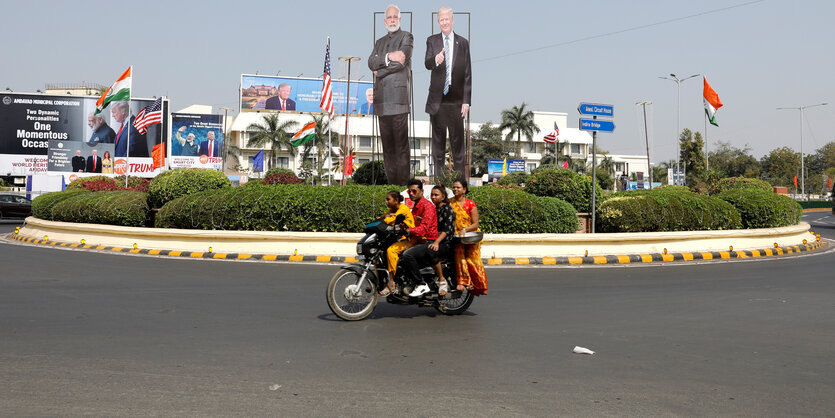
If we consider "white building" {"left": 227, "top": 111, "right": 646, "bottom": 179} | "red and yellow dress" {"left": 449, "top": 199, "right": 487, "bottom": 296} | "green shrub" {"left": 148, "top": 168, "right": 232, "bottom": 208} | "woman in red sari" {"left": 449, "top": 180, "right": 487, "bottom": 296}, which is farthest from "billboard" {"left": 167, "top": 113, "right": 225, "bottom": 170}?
"red and yellow dress" {"left": 449, "top": 199, "right": 487, "bottom": 296}

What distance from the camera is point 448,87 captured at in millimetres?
24312

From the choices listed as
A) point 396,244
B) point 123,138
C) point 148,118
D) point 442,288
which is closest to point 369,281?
point 396,244

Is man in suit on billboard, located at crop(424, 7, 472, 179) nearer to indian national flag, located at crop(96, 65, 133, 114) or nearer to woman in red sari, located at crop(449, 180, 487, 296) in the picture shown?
indian national flag, located at crop(96, 65, 133, 114)

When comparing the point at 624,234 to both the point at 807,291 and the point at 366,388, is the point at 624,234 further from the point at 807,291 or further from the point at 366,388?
the point at 366,388

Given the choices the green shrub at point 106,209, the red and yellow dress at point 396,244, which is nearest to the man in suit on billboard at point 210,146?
the green shrub at point 106,209

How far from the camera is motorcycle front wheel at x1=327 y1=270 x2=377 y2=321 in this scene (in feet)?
27.7

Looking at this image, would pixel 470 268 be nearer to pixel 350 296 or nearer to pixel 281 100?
pixel 350 296

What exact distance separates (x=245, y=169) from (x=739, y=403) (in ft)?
286

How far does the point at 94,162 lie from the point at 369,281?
55.8 meters

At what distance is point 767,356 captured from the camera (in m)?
6.68

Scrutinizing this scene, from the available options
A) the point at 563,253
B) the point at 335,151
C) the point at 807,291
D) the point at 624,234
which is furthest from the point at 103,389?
the point at 335,151

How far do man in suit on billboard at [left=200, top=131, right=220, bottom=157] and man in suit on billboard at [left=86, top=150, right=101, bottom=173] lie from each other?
1032cm

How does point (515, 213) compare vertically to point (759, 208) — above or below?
below

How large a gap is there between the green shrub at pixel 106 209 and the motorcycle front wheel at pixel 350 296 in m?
13.6
